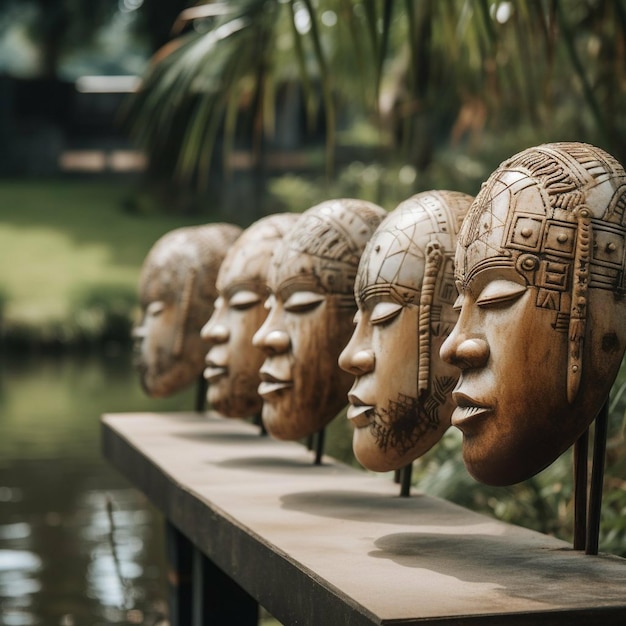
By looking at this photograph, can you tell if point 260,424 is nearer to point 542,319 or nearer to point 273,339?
point 273,339

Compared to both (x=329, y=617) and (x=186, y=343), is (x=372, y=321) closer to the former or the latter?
(x=329, y=617)

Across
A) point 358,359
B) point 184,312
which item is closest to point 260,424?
point 184,312

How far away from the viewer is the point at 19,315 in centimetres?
1387

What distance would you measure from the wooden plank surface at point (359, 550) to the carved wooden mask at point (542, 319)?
204 millimetres

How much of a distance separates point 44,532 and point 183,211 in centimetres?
1312

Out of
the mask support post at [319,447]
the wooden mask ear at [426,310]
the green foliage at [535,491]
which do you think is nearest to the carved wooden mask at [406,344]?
the wooden mask ear at [426,310]

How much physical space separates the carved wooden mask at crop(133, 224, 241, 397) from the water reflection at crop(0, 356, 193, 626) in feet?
3.51

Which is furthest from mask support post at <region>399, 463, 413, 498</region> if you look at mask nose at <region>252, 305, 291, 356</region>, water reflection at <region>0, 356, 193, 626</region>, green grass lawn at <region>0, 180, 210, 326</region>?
green grass lawn at <region>0, 180, 210, 326</region>

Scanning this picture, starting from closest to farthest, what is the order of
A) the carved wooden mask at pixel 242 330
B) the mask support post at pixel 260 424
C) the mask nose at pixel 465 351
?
the mask nose at pixel 465 351
the carved wooden mask at pixel 242 330
the mask support post at pixel 260 424

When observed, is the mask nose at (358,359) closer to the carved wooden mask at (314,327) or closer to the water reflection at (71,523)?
the carved wooden mask at (314,327)

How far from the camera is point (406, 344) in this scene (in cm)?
232

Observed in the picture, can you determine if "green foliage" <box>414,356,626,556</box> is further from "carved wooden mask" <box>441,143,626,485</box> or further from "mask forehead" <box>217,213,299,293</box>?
"carved wooden mask" <box>441,143,626,485</box>

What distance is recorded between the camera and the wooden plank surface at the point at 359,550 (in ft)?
5.94

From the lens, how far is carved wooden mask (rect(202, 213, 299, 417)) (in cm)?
322
